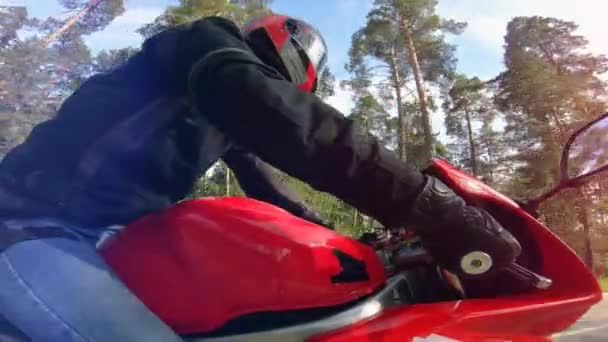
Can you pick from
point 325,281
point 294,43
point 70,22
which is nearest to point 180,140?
point 294,43

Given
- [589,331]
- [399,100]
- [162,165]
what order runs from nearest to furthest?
[162,165] < [589,331] < [399,100]

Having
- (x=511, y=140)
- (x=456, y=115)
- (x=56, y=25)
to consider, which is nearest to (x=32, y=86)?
(x=56, y=25)

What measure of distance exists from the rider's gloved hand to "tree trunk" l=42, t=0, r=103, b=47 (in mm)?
22215

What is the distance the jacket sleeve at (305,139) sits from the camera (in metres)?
1.14

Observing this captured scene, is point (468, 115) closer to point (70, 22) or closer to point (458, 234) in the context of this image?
point (70, 22)

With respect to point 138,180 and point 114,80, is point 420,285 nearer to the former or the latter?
point 138,180

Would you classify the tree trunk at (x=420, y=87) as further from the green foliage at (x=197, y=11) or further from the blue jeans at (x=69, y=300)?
the blue jeans at (x=69, y=300)

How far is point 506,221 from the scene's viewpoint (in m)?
1.37

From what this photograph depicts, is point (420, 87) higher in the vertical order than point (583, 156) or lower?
higher

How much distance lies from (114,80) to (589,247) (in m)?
25.8

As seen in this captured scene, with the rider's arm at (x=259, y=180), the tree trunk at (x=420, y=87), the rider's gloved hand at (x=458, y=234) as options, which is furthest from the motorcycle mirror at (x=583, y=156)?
the tree trunk at (x=420, y=87)

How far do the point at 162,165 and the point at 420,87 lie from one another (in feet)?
81.3

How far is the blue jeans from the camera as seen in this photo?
1.12 meters

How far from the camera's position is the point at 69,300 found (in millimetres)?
1139
